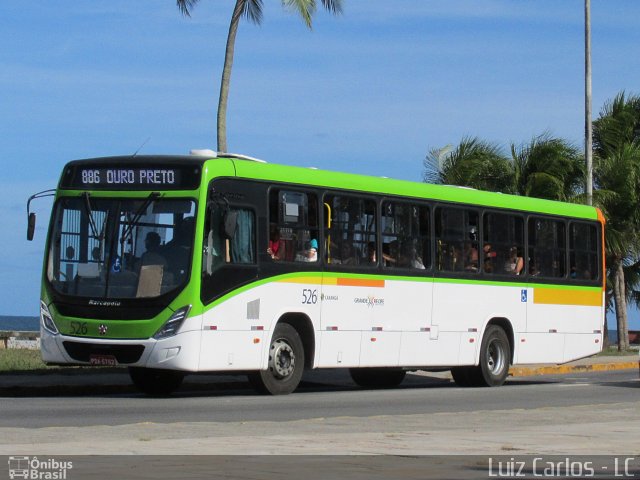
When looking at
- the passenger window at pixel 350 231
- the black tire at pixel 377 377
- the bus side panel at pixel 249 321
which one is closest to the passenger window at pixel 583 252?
the black tire at pixel 377 377

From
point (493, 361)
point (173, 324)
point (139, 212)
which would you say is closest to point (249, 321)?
point (173, 324)

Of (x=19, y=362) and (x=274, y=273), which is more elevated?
(x=274, y=273)

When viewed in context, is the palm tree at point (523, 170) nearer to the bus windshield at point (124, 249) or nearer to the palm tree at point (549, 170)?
the palm tree at point (549, 170)

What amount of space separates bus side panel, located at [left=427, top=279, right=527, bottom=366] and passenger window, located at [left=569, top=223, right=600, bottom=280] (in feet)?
6.34

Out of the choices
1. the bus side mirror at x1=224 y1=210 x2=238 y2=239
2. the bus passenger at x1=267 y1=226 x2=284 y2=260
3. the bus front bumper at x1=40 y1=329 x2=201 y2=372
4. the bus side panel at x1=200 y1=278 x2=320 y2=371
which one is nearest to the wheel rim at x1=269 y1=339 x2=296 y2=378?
the bus side panel at x1=200 y1=278 x2=320 y2=371

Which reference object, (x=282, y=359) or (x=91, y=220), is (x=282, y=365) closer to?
(x=282, y=359)

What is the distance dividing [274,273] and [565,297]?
8.41 m

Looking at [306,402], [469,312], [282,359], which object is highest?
[469,312]

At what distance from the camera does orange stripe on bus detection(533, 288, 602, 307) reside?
26.3 meters

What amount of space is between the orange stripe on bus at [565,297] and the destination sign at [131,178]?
9004 mm

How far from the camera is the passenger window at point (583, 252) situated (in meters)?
27.2

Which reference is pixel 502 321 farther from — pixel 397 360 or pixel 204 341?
pixel 204 341

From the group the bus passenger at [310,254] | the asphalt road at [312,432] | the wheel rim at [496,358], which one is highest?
the bus passenger at [310,254]

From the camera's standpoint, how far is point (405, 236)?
75.8 ft
